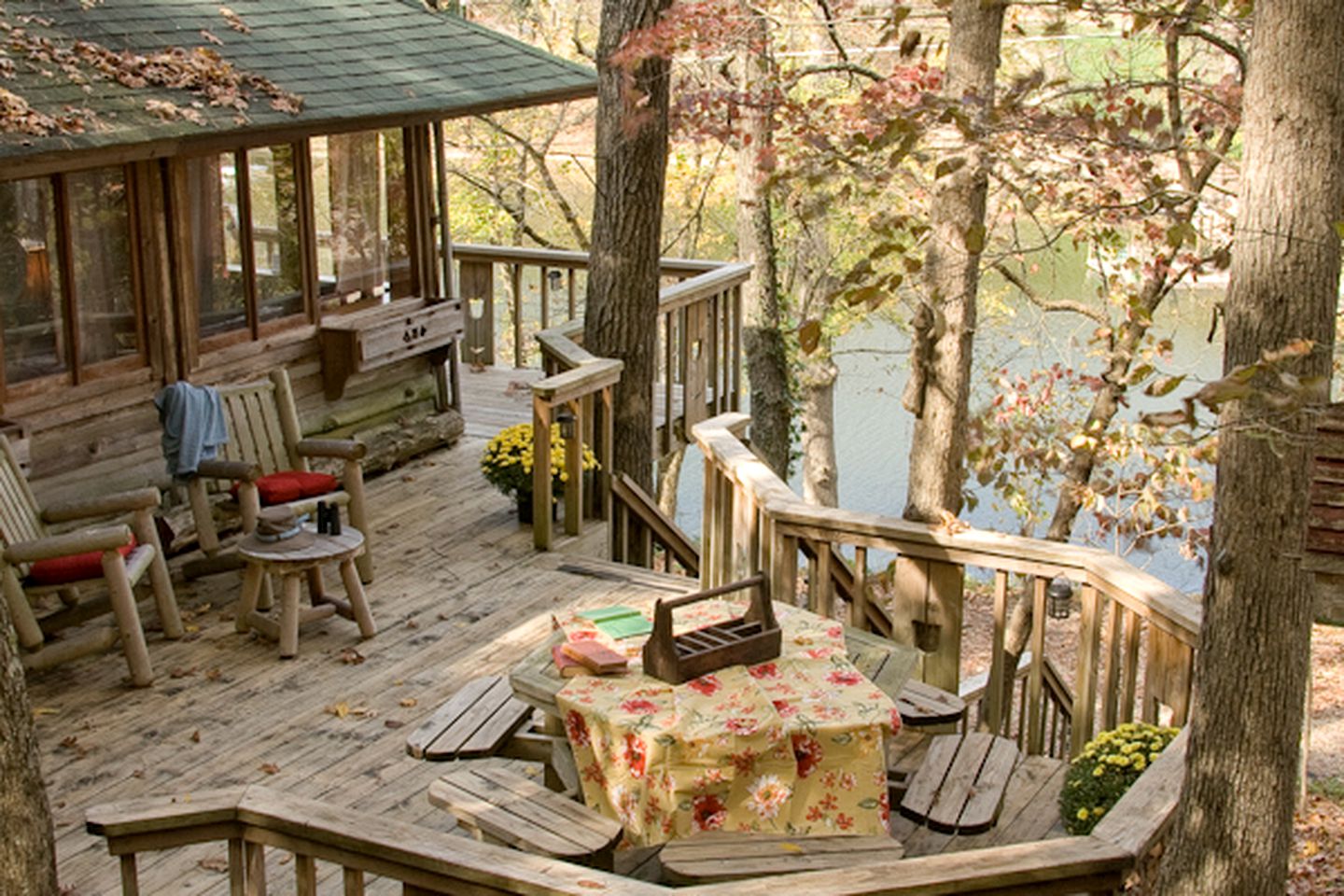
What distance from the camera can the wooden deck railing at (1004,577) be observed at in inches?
201

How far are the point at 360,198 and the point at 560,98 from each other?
4.65ft

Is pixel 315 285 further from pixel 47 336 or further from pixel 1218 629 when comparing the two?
pixel 1218 629

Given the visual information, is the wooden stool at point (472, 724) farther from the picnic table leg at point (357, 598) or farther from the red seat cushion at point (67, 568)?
the red seat cushion at point (67, 568)

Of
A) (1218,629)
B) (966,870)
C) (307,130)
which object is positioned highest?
(307,130)

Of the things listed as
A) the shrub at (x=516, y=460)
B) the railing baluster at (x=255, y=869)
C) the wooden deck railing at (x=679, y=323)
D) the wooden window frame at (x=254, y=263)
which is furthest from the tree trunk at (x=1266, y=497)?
the wooden deck railing at (x=679, y=323)

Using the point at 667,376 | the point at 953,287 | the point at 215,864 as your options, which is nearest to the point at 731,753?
the point at 215,864

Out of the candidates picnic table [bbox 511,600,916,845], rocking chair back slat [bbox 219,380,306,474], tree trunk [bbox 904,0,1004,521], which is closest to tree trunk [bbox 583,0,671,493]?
rocking chair back slat [bbox 219,380,306,474]

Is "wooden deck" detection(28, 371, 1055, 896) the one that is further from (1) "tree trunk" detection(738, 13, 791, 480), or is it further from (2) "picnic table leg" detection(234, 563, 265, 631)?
(1) "tree trunk" detection(738, 13, 791, 480)

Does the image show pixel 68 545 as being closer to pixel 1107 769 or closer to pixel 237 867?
pixel 237 867

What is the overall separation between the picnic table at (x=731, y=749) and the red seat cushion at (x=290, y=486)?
3340mm

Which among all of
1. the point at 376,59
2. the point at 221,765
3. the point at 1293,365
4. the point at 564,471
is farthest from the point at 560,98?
the point at 1293,365

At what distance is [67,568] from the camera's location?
21.6 feet

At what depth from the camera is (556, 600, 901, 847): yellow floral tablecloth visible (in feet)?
14.2

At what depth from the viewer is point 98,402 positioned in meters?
7.87
